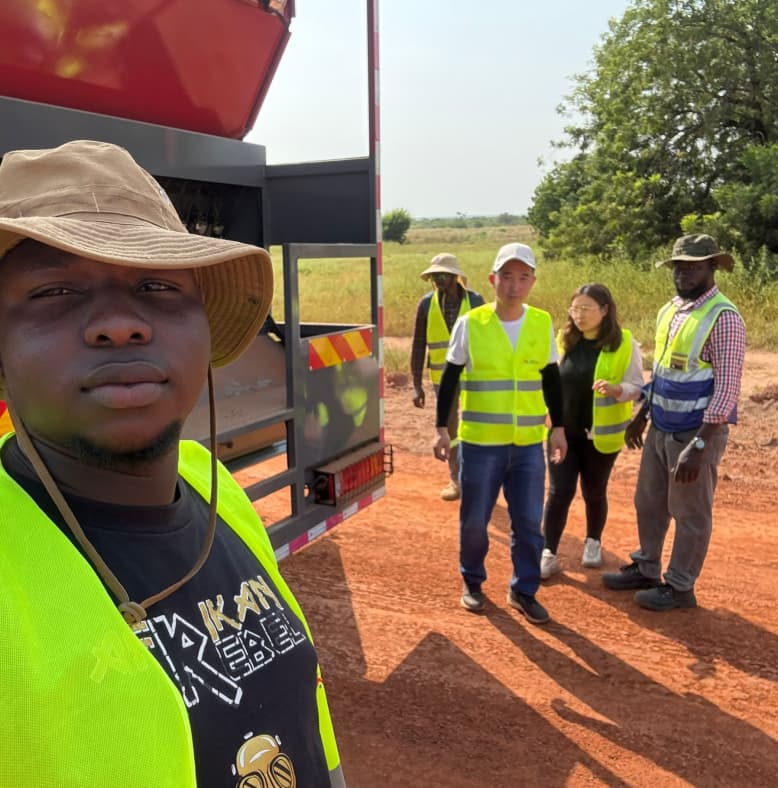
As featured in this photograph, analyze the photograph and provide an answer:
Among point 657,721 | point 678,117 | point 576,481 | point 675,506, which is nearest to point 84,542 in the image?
point 657,721

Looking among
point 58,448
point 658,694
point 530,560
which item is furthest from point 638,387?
point 58,448

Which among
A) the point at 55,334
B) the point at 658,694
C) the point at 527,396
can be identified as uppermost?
the point at 55,334

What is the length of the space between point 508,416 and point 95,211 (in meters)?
2.99

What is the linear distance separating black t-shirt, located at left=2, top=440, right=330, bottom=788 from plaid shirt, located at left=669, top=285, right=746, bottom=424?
307cm

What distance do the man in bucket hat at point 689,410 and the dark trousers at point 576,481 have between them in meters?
0.32

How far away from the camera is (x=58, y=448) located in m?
0.98

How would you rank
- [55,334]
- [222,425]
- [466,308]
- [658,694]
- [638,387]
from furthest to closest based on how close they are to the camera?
1. [466,308]
2. [638,387]
3. [658,694]
4. [222,425]
5. [55,334]

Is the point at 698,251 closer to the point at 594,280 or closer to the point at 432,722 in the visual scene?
the point at 432,722

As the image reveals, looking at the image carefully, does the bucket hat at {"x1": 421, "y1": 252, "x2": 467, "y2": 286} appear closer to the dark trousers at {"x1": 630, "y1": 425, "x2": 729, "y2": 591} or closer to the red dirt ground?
the red dirt ground

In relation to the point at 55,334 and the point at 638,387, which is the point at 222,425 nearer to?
the point at 55,334

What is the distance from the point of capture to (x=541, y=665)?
3.47m

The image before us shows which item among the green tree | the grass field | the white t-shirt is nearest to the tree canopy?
the grass field

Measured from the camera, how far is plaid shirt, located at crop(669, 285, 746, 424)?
371 cm

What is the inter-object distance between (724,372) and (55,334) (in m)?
3.46
